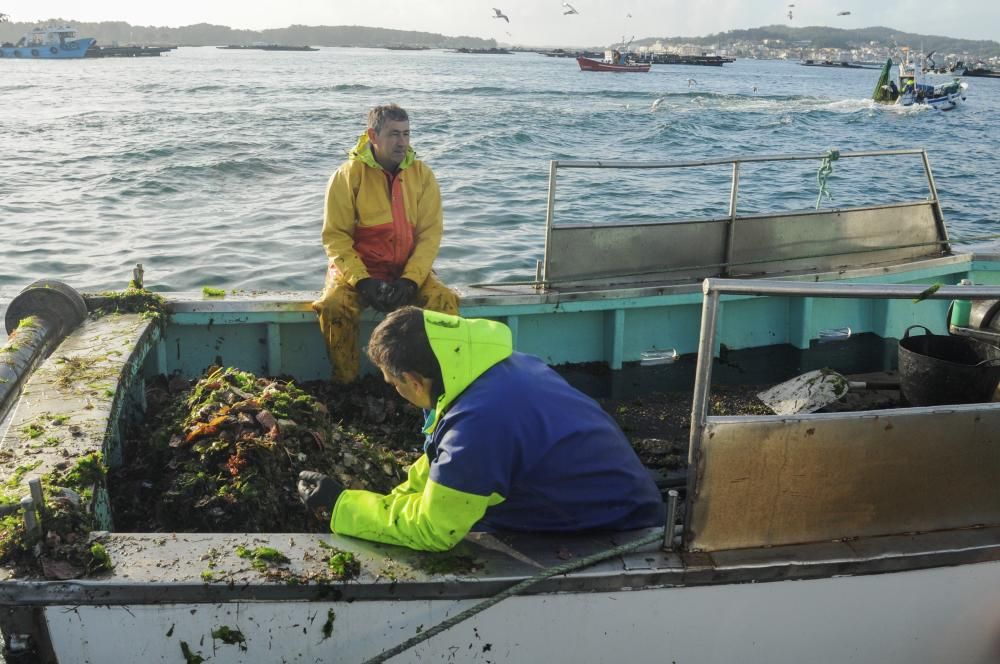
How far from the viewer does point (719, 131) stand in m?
31.5

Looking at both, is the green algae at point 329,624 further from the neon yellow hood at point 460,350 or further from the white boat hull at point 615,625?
the neon yellow hood at point 460,350

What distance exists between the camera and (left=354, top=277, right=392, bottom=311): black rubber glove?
17.3 feet

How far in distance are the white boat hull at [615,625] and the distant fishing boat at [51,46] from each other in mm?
88172

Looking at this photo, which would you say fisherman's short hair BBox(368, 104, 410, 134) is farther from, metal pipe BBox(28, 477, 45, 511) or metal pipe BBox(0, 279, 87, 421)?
metal pipe BBox(28, 477, 45, 511)

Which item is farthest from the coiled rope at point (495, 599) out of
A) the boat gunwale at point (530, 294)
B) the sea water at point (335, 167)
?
the sea water at point (335, 167)

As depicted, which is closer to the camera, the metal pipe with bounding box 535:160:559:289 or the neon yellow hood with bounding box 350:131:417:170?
the neon yellow hood with bounding box 350:131:417:170

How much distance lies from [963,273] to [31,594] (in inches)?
263

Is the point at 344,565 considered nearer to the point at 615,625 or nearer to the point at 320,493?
the point at 320,493

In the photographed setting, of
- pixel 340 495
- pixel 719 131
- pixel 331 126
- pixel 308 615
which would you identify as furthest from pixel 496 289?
pixel 719 131

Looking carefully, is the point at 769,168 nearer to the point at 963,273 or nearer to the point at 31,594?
the point at 963,273

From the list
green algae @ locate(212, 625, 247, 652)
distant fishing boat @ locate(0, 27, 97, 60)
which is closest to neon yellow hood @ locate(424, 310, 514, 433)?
green algae @ locate(212, 625, 247, 652)

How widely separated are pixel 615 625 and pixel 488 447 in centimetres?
84

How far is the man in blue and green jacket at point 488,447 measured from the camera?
109 inches

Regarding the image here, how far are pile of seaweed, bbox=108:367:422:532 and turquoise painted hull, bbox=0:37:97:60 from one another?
86.6 m
